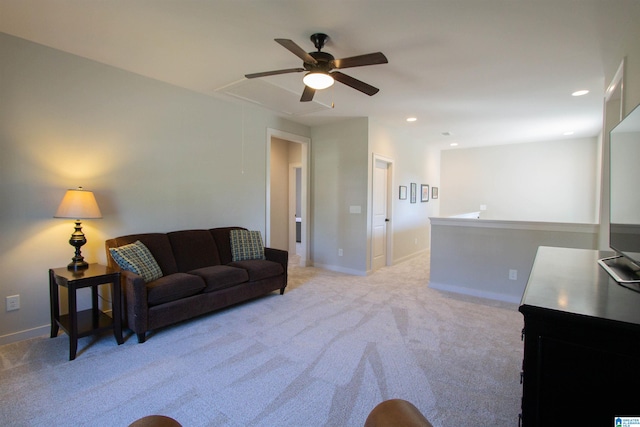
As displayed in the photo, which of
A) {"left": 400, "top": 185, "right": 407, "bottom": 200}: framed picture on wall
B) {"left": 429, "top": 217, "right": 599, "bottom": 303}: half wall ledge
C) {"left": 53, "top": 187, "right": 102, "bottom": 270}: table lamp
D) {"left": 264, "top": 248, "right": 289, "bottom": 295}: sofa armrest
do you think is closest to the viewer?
{"left": 53, "top": 187, "right": 102, "bottom": 270}: table lamp

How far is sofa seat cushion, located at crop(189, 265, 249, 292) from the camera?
317cm

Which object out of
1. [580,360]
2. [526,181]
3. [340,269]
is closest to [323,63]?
[580,360]

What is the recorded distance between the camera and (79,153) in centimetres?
297

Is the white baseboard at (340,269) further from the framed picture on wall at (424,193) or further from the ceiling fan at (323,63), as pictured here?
the ceiling fan at (323,63)

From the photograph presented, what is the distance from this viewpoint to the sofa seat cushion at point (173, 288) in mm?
2730

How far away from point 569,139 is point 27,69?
888cm

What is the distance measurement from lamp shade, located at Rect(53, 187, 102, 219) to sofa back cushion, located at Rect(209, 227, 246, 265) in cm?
142

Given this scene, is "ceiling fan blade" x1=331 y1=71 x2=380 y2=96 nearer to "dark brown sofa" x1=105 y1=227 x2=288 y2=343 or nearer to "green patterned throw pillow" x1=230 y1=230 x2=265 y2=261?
"dark brown sofa" x1=105 y1=227 x2=288 y2=343

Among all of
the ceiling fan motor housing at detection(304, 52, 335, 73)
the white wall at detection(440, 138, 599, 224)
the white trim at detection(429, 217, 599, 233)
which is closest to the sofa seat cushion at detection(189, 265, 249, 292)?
the ceiling fan motor housing at detection(304, 52, 335, 73)

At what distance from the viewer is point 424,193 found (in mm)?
7117

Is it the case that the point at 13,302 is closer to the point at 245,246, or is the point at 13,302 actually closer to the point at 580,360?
the point at 245,246

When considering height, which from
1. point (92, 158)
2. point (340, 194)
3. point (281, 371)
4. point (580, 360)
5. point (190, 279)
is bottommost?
point (281, 371)

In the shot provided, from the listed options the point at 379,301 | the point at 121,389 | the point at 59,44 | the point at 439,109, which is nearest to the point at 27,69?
the point at 59,44

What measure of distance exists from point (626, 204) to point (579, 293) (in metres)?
0.94
